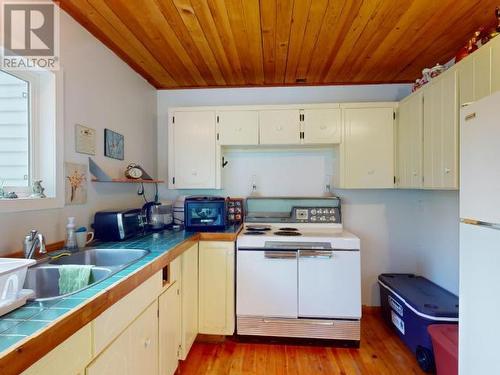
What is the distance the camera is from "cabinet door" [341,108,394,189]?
2.40 metres

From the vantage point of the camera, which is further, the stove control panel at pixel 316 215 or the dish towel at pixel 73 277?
the stove control panel at pixel 316 215

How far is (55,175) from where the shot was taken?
153cm

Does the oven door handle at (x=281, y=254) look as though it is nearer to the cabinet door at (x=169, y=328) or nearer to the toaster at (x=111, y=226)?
the cabinet door at (x=169, y=328)

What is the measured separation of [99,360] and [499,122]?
1.59 meters

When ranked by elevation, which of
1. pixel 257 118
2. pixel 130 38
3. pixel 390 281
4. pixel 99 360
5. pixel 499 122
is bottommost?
pixel 390 281

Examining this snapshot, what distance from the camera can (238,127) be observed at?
2.52 m

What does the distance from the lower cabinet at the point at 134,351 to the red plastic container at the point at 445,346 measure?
1582mm

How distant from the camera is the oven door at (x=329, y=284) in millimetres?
2068

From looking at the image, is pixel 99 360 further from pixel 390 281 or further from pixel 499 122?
pixel 390 281

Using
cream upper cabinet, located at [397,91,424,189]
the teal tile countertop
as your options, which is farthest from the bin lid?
the teal tile countertop

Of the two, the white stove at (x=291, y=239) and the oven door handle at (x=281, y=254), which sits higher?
the white stove at (x=291, y=239)

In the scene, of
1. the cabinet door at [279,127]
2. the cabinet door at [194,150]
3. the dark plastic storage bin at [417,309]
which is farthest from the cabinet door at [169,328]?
the dark plastic storage bin at [417,309]

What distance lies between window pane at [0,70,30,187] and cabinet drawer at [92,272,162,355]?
0.88m

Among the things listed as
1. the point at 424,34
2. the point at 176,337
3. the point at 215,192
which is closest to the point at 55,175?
the point at 176,337
